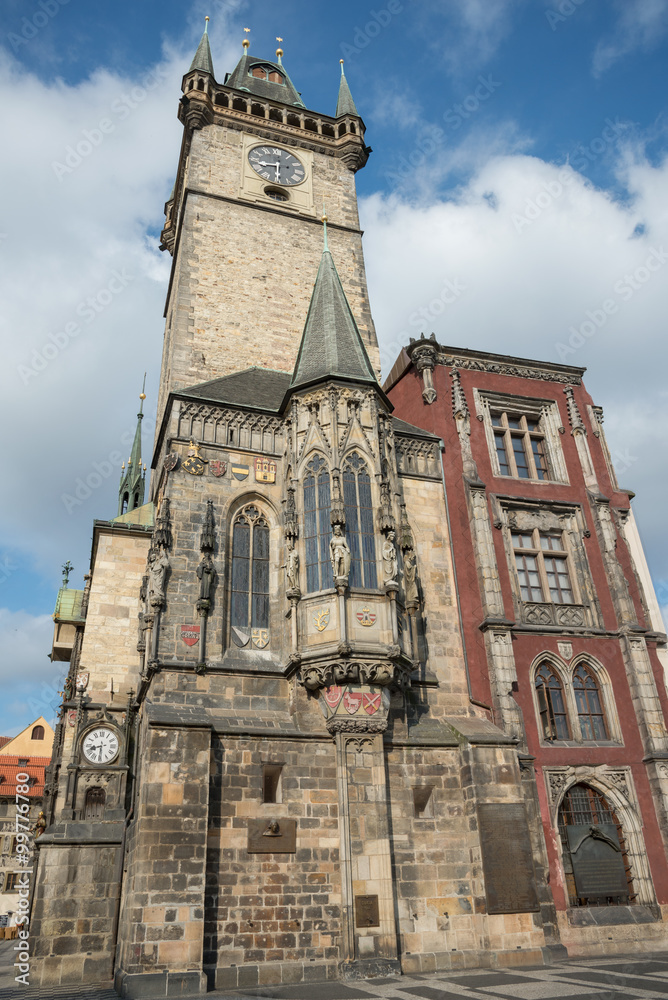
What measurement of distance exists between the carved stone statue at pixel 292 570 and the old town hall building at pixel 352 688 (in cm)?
8

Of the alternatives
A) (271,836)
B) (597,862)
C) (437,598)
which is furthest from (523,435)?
(271,836)

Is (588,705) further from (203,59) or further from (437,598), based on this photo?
(203,59)

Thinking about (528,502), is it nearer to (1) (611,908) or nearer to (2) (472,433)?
(2) (472,433)

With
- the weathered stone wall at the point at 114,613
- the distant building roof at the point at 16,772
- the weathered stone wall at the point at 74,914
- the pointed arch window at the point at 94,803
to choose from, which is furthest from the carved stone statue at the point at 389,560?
the distant building roof at the point at 16,772

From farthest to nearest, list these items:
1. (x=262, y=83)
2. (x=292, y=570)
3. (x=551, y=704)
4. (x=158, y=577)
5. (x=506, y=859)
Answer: (x=262, y=83), (x=551, y=704), (x=292, y=570), (x=158, y=577), (x=506, y=859)

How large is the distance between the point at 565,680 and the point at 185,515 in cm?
906

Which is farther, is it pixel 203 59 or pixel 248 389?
pixel 203 59

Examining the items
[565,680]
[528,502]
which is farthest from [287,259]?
[565,680]

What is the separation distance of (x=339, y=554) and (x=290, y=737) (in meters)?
3.44

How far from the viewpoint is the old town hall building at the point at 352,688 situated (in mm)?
11969

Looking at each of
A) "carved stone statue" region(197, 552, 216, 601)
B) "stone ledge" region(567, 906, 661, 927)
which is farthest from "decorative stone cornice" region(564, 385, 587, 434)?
"stone ledge" region(567, 906, 661, 927)

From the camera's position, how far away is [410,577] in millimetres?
14852

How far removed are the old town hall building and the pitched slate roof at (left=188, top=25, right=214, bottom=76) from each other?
917 centimetres

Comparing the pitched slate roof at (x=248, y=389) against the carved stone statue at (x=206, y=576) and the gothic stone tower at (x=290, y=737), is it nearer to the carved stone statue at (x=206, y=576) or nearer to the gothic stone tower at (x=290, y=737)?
the gothic stone tower at (x=290, y=737)
